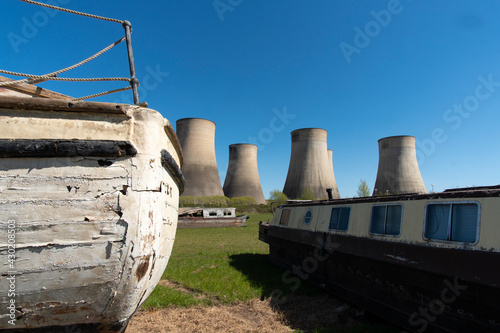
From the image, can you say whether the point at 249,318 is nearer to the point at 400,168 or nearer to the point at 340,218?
A: the point at 340,218

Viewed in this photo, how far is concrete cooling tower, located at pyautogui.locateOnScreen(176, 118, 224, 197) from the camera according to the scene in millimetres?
30750

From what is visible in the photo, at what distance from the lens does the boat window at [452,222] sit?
138 inches

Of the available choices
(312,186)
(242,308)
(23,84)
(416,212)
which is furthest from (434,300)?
(312,186)

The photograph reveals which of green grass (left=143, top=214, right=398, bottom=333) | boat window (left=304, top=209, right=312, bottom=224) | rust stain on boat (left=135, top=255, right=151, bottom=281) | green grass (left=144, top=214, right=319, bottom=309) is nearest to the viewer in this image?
rust stain on boat (left=135, top=255, right=151, bottom=281)

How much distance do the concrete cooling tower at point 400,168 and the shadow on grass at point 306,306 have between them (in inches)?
1048

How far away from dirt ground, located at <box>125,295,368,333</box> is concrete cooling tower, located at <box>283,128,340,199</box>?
27.2m

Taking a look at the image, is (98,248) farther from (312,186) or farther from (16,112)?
(312,186)

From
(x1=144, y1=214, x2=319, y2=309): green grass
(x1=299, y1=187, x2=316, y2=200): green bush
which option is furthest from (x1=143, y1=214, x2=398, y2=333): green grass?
(x1=299, y1=187, x2=316, y2=200): green bush

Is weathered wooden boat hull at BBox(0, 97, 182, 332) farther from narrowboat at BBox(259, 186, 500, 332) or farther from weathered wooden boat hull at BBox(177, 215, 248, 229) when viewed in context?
weathered wooden boat hull at BBox(177, 215, 248, 229)

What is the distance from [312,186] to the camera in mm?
32062

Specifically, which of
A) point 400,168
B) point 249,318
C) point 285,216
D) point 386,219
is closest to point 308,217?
point 285,216

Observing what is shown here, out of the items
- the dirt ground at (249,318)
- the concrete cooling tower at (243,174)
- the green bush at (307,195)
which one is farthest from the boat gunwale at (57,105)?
the concrete cooling tower at (243,174)

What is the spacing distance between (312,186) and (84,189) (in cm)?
3090

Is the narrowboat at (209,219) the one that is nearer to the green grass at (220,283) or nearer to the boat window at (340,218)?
the green grass at (220,283)
